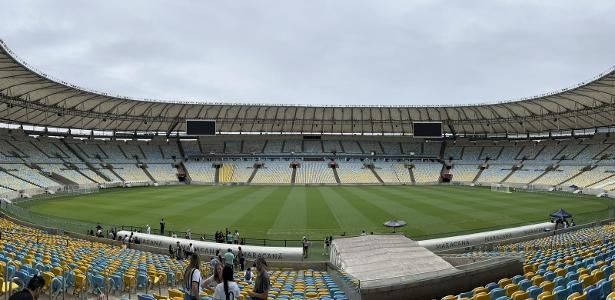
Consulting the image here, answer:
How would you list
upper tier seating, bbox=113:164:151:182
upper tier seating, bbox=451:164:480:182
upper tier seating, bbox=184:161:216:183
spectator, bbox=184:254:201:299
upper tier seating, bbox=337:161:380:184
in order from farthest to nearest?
upper tier seating, bbox=451:164:480:182 < upper tier seating, bbox=184:161:216:183 < upper tier seating, bbox=337:161:380:184 < upper tier seating, bbox=113:164:151:182 < spectator, bbox=184:254:201:299

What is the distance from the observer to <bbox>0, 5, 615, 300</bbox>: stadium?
10852 millimetres

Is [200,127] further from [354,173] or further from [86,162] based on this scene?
[354,173]

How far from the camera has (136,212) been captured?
35.8 m

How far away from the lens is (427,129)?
63344 mm

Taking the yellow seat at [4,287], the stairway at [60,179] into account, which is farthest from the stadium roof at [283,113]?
the yellow seat at [4,287]

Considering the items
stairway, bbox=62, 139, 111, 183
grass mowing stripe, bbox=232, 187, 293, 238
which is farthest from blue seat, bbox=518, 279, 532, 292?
stairway, bbox=62, 139, 111, 183

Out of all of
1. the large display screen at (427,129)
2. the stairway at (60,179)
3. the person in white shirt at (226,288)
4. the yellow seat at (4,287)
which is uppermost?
the large display screen at (427,129)

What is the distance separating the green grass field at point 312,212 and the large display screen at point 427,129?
58.9 feet

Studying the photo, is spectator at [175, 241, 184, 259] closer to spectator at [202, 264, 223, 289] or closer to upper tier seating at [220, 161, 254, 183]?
spectator at [202, 264, 223, 289]

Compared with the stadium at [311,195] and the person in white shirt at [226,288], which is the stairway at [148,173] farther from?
the person in white shirt at [226,288]

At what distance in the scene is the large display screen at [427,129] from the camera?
63.1 metres

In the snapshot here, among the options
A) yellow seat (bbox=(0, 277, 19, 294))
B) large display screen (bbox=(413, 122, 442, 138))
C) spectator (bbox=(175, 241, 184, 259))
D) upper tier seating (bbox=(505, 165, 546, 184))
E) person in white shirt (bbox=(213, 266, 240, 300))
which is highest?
large display screen (bbox=(413, 122, 442, 138))

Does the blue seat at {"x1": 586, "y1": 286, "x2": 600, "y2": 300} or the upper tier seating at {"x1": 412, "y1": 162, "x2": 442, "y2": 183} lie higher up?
the upper tier seating at {"x1": 412, "y1": 162, "x2": 442, "y2": 183}

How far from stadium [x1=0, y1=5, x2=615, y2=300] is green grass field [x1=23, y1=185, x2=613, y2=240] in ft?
0.83
